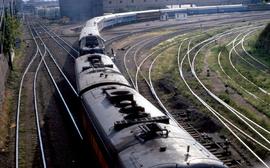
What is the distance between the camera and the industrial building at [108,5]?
104500 mm

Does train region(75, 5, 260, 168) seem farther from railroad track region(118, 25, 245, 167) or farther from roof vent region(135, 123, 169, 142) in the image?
railroad track region(118, 25, 245, 167)

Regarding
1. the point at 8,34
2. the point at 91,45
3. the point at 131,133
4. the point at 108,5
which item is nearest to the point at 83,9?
the point at 108,5

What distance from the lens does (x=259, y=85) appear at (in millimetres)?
29422

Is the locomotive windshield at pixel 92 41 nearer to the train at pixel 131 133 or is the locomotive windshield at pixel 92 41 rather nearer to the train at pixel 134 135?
the train at pixel 131 133

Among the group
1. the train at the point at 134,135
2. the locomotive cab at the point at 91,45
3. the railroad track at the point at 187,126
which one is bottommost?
the railroad track at the point at 187,126

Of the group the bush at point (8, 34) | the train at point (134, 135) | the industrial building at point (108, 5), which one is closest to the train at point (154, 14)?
the industrial building at point (108, 5)

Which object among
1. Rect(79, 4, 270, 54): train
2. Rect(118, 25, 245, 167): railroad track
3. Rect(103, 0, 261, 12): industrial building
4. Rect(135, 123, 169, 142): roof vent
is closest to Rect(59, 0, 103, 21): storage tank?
Rect(103, 0, 261, 12): industrial building

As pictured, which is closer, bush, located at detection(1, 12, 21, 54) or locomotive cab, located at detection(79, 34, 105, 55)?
locomotive cab, located at detection(79, 34, 105, 55)

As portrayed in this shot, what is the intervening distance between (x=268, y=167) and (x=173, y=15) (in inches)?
3098

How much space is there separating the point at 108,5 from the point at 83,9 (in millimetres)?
7901

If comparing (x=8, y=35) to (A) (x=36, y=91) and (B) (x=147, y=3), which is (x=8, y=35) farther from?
(B) (x=147, y=3)

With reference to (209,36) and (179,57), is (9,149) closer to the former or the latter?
(179,57)

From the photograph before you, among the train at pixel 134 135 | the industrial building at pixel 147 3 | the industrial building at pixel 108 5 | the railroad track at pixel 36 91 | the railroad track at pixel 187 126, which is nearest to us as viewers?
the train at pixel 134 135

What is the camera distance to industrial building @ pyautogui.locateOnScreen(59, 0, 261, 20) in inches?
4114
